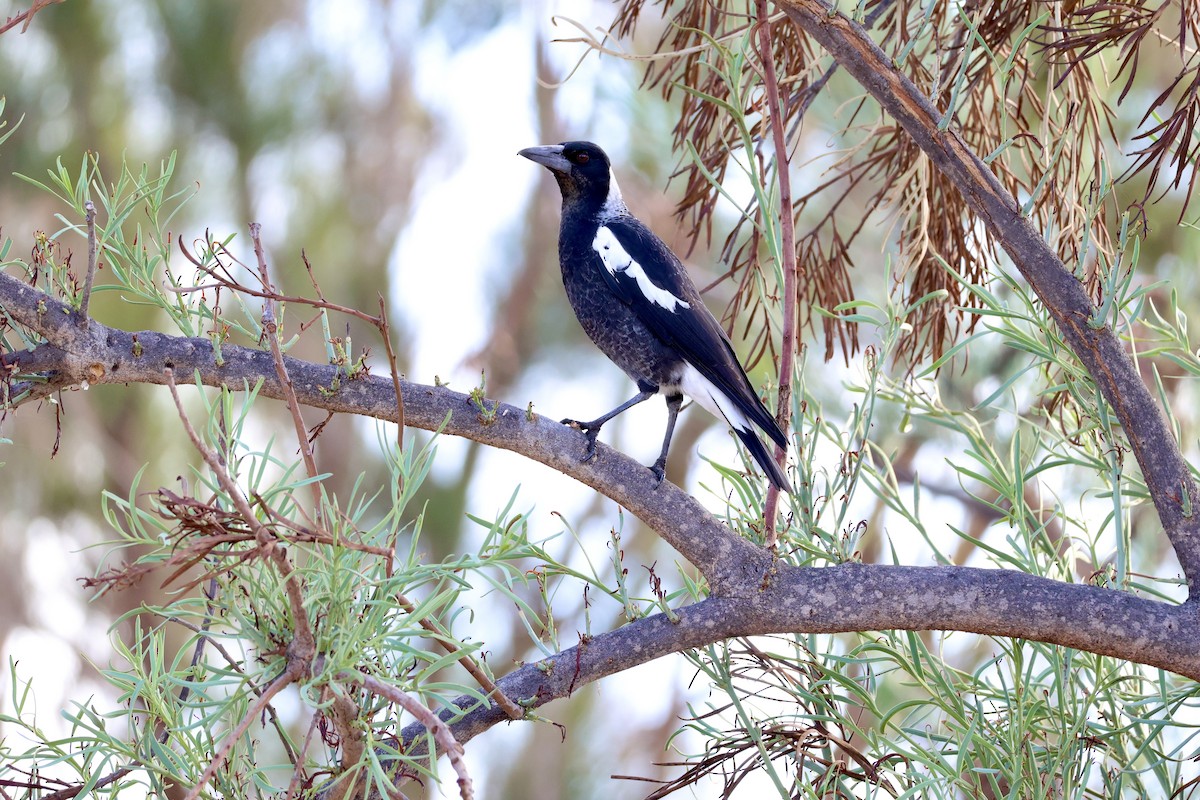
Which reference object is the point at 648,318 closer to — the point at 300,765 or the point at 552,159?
the point at 552,159

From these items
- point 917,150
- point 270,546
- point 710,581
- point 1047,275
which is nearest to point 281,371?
point 270,546

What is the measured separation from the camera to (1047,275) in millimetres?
1373

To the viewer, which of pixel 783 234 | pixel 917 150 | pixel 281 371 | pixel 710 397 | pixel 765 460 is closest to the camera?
pixel 281 371

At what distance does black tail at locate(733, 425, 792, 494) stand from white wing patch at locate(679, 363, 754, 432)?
0.09 m

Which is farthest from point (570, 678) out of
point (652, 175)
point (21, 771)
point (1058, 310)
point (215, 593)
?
point (652, 175)

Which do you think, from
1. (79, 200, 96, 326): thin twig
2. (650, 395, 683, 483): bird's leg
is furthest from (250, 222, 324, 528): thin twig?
(650, 395, 683, 483): bird's leg

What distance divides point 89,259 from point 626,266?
1.52 meters

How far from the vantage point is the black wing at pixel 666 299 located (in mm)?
2316

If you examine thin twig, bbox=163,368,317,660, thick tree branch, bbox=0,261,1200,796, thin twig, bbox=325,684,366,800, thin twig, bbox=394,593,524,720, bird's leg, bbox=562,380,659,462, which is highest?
bird's leg, bbox=562,380,659,462

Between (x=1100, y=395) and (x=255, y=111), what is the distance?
4304 mm

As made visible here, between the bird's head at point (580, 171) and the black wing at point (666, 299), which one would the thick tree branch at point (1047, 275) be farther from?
the bird's head at point (580, 171)

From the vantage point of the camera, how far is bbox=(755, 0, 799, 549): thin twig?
51.4 inches

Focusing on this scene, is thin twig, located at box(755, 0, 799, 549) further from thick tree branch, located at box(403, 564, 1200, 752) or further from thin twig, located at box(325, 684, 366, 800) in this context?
thin twig, located at box(325, 684, 366, 800)

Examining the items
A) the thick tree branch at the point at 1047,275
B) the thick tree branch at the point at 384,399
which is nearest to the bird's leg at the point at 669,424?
the thick tree branch at the point at 384,399
